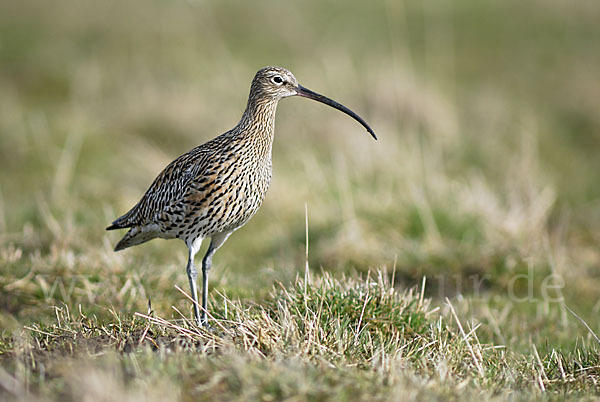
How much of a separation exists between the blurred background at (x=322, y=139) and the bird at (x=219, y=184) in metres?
0.54

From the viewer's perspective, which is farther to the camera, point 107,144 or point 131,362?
point 107,144

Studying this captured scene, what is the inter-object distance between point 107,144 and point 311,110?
3.12 meters

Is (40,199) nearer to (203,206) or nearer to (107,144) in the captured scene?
(107,144)

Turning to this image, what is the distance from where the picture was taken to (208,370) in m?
3.17

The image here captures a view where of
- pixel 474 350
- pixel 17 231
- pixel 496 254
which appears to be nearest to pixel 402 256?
pixel 496 254

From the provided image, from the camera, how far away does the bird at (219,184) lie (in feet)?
15.0

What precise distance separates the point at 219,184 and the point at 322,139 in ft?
19.2

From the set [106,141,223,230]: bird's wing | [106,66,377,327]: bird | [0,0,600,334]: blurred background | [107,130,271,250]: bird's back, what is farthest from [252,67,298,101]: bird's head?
[0,0,600,334]: blurred background

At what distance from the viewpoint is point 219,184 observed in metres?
4.54

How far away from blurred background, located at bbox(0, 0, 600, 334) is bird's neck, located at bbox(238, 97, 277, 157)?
1091mm

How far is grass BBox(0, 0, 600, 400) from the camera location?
11.6ft

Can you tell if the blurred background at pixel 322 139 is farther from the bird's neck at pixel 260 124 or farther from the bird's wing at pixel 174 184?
the bird's neck at pixel 260 124

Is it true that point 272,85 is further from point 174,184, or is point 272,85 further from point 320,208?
point 320,208

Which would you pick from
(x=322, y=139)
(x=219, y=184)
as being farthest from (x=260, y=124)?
(x=322, y=139)
